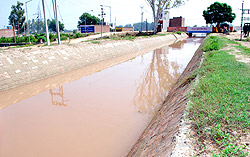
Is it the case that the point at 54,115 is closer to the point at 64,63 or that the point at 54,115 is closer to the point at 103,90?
the point at 103,90

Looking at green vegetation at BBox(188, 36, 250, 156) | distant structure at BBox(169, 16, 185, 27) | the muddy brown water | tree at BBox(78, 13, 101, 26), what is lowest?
the muddy brown water

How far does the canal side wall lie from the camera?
8.72m

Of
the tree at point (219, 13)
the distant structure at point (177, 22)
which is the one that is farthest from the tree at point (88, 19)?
the tree at point (219, 13)

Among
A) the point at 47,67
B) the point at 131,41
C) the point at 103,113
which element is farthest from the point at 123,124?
the point at 131,41

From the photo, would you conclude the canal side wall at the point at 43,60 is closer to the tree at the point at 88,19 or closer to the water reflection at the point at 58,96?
the water reflection at the point at 58,96

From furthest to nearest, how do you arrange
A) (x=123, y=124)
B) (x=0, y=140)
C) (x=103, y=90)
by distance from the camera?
(x=103, y=90)
(x=123, y=124)
(x=0, y=140)

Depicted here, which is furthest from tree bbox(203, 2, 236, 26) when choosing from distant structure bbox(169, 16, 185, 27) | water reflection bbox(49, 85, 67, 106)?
water reflection bbox(49, 85, 67, 106)

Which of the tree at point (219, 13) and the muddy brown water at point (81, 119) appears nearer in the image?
the muddy brown water at point (81, 119)

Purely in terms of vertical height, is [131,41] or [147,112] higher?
[131,41]

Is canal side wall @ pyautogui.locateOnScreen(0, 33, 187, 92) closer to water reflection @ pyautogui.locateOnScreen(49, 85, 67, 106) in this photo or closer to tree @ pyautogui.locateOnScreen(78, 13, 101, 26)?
water reflection @ pyautogui.locateOnScreen(49, 85, 67, 106)

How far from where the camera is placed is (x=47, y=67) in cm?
1057

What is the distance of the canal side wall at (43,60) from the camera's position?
8719 mm

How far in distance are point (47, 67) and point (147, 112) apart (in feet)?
23.1

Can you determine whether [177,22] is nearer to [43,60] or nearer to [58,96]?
[43,60]
